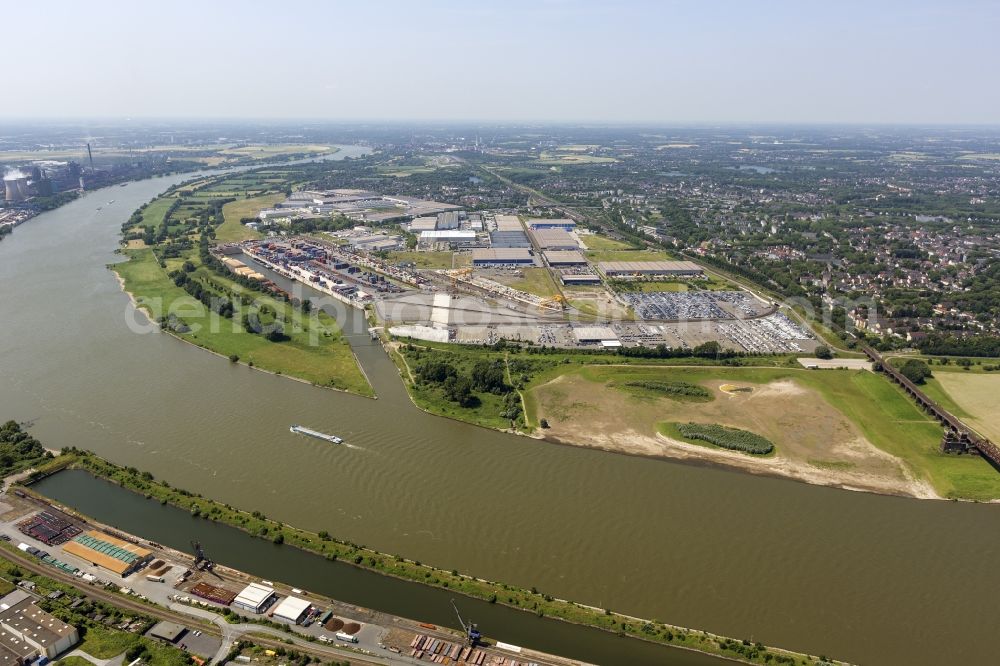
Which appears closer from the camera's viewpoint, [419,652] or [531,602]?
[419,652]

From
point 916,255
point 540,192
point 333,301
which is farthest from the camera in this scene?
point 540,192

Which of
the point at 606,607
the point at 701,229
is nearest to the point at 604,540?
the point at 606,607

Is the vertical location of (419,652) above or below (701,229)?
below

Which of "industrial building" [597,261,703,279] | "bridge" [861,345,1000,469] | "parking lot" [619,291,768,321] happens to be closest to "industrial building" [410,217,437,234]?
"industrial building" [597,261,703,279]

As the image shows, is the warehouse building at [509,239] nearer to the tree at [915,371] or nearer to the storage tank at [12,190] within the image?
the tree at [915,371]

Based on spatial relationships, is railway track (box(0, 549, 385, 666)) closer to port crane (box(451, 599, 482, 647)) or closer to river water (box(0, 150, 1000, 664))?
port crane (box(451, 599, 482, 647))

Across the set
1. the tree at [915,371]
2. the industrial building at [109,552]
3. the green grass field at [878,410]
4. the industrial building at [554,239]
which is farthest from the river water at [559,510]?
the industrial building at [554,239]

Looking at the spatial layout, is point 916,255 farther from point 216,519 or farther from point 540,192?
point 216,519

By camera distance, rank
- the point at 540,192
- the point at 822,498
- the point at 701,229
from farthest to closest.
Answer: the point at 540,192, the point at 701,229, the point at 822,498
